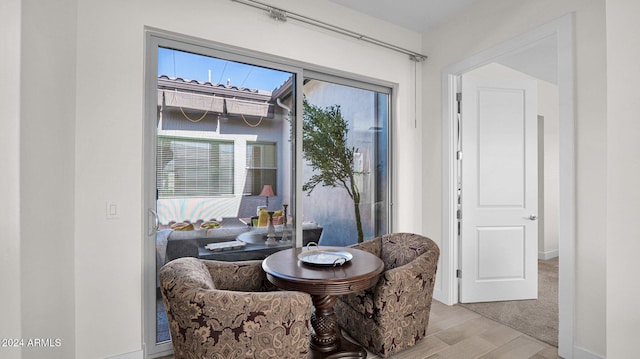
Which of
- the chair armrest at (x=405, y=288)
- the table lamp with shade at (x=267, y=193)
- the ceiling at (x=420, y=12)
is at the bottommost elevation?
the chair armrest at (x=405, y=288)

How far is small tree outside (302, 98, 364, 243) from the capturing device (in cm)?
292

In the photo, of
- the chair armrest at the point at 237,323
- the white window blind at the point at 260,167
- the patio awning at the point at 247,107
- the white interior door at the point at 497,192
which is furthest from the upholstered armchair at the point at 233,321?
the white interior door at the point at 497,192

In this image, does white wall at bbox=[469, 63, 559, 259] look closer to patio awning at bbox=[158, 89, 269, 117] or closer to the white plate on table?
the white plate on table

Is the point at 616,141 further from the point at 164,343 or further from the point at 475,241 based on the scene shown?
the point at 164,343

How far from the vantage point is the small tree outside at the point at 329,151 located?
9.57 ft

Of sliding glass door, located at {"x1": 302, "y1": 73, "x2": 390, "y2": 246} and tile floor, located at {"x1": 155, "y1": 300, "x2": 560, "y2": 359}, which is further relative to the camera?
sliding glass door, located at {"x1": 302, "y1": 73, "x2": 390, "y2": 246}

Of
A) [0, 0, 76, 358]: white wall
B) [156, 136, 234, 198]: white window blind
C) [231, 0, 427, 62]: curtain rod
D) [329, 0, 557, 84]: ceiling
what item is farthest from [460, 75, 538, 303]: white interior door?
[0, 0, 76, 358]: white wall

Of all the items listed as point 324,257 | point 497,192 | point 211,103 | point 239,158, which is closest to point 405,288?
point 324,257

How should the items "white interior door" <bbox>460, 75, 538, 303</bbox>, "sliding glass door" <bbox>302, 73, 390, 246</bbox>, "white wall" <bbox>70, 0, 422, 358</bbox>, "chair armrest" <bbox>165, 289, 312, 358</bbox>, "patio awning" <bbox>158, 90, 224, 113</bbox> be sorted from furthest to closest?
"white interior door" <bbox>460, 75, 538, 303</bbox>, "sliding glass door" <bbox>302, 73, 390, 246</bbox>, "patio awning" <bbox>158, 90, 224, 113</bbox>, "white wall" <bbox>70, 0, 422, 358</bbox>, "chair armrest" <bbox>165, 289, 312, 358</bbox>

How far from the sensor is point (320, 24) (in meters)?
2.69

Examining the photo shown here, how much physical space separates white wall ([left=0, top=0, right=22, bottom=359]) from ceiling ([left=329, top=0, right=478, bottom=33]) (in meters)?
2.42

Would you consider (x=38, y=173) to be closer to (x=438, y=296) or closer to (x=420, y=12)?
(x=420, y=12)

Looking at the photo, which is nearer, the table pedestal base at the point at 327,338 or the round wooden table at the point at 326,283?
the round wooden table at the point at 326,283

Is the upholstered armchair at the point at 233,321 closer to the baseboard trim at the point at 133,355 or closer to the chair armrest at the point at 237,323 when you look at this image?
the chair armrest at the point at 237,323
